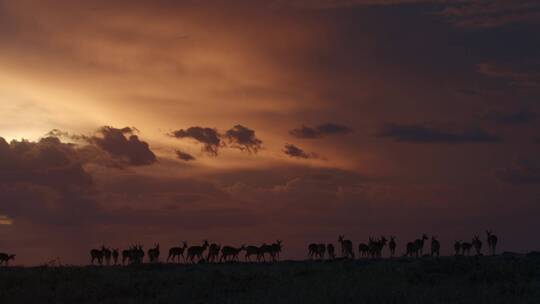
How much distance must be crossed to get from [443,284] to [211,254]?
119 ft

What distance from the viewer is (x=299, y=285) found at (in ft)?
111

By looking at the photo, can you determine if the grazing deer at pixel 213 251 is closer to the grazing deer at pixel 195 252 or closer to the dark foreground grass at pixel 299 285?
the grazing deer at pixel 195 252

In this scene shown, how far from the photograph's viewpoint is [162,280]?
37.8 meters

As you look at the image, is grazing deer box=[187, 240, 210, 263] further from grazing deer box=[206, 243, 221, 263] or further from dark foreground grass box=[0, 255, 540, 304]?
dark foreground grass box=[0, 255, 540, 304]

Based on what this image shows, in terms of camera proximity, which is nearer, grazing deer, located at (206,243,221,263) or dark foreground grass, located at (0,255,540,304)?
dark foreground grass, located at (0,255,540,304)

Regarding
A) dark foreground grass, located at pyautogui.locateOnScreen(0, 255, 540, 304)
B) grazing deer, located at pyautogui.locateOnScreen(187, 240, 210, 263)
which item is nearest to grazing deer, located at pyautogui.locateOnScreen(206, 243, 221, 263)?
grazing deer, located at pyautogui.locateOnScreen(187, 240, 210, 263)

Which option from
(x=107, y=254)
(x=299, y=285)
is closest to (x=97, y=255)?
(x=107, y=254)

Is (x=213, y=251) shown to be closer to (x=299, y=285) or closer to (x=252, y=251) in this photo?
(x=252, y=251)

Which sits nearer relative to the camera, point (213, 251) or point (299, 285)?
point (299, 285)

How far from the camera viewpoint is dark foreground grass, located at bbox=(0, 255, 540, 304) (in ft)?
96.5

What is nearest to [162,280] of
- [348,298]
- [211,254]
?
[348,298]

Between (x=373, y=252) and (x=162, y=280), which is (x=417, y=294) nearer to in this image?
(x=162, y=280)

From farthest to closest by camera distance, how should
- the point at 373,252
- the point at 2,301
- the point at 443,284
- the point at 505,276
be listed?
1. the point at 373,252
2. the point at 505,276
3. the point at 443,284
4. the point at 2,301

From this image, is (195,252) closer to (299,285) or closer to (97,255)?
(97,255)
